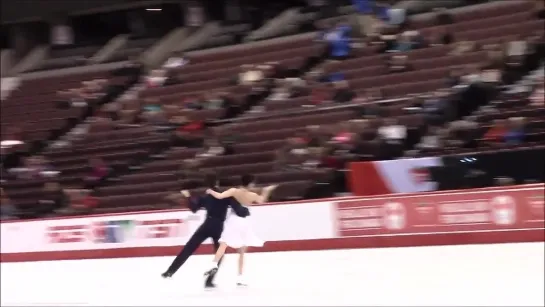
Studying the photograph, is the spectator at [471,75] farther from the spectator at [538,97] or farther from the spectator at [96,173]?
the spectator at [96,173]

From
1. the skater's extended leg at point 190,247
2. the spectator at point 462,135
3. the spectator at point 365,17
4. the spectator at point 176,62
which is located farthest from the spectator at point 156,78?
the skater's extended leg at point 190,247

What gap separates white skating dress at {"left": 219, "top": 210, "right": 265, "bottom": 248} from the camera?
7.96 meters

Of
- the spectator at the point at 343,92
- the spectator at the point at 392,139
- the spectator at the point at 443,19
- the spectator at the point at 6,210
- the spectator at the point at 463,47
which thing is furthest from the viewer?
the spectator at the point at 6,210

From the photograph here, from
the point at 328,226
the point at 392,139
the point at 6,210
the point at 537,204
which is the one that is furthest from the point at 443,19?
the point at 6,210

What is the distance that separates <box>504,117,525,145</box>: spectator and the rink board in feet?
4.75

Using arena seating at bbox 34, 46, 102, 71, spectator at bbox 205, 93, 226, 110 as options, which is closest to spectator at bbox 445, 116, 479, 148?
spectator at bbox 205, 93, 226, 110

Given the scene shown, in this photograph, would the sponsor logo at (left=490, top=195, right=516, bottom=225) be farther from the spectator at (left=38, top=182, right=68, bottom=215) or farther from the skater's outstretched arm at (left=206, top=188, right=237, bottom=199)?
the spectator at (left=38, top=182, right=68, bottom=215)

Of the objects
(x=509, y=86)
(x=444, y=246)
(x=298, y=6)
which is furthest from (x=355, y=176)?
(x=298, y=6)

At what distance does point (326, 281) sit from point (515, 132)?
4.17 metres

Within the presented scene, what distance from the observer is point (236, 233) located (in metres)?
7.97

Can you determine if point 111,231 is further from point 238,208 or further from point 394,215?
point 238,208

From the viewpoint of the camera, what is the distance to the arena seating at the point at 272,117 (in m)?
12.8

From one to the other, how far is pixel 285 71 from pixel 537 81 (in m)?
5.65

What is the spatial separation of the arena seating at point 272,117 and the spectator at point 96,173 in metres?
0.21
